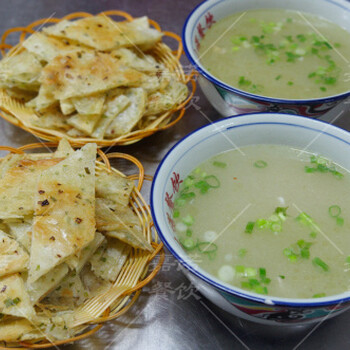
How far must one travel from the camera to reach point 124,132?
215 centimetres

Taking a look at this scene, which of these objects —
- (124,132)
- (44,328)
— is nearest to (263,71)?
(124,132)

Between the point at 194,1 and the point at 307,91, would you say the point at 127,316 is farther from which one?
the point at 194,1

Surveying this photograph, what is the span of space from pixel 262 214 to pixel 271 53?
1.05 meters

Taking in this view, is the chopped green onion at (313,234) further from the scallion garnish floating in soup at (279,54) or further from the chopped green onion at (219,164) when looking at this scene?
the scallion garnish floating in soup at (279,54)

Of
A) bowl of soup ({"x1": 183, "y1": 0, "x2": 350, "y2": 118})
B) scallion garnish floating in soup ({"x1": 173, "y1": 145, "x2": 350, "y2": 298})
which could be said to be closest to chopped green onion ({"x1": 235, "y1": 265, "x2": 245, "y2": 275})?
scallion garnish floating in soup ({"x1": 173, "y1": 145, "x2": 350, "y2": 298})

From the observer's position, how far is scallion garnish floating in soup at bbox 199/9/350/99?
219 centimetres

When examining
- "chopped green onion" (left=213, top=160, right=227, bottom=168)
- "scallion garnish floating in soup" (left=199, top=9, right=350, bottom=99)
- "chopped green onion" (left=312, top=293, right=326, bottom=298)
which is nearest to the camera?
"chopped green onion" (left=312, top=293, right=326, bottom=298)

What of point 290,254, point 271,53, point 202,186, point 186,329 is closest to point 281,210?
point 290,254

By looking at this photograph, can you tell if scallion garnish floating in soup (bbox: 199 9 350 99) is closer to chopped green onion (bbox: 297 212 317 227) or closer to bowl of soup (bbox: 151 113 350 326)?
bowl of soup (bbox: 151 113 350 326)

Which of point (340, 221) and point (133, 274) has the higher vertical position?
point (340, 221)

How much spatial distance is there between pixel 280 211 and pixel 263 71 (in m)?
0.90

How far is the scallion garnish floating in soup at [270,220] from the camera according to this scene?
1.43 meters

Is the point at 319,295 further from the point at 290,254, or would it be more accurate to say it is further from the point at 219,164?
the point at 219,164

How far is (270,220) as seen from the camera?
157 cm
